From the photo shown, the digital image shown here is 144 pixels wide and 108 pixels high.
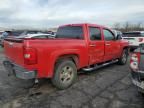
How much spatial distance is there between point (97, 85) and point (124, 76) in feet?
4.99

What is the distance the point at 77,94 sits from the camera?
165 inches

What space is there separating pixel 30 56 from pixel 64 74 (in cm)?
133

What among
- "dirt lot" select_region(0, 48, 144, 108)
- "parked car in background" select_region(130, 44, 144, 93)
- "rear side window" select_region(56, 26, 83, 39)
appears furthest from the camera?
"rear side window" select_region(56, 26, 83, 39)

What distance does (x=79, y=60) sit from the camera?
16.1ft

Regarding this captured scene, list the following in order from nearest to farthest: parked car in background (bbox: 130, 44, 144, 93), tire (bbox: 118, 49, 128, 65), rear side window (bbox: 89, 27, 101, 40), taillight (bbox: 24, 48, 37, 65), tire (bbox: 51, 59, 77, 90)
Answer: parked car in background (bbox: 130, 44, 144, 93), taillight (bbox: 24, 48, 37, 65), tire (bbox: 51, 59, 77, 90), rear side window (bbox: 89, 27, 101, 40), tire (bbox: 118, 49, 128, 65)

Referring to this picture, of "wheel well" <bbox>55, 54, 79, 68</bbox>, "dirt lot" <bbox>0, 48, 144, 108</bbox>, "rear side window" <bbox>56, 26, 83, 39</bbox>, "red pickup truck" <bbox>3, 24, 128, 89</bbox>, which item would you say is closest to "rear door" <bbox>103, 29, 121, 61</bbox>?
"red pickup truck" <bbox>3, 24, 128, 89</bbox>

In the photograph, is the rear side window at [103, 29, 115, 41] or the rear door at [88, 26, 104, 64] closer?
the rear door at [88, 26, 104, 64]

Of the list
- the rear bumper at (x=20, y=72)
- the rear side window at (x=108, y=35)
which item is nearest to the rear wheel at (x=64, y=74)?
the rear bumper at (x=20, y=72)

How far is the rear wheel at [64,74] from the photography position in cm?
431

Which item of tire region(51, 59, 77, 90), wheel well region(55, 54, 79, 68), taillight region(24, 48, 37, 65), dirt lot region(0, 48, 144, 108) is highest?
taillight region(24, 48, 37, 65)

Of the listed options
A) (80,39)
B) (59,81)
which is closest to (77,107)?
(59,81)

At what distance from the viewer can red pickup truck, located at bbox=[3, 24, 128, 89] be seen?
367 centimetres

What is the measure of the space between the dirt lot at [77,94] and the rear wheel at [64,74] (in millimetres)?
182

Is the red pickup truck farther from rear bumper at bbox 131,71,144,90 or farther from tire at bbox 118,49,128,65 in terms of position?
rear bumper at bbox 131,71,144,90
